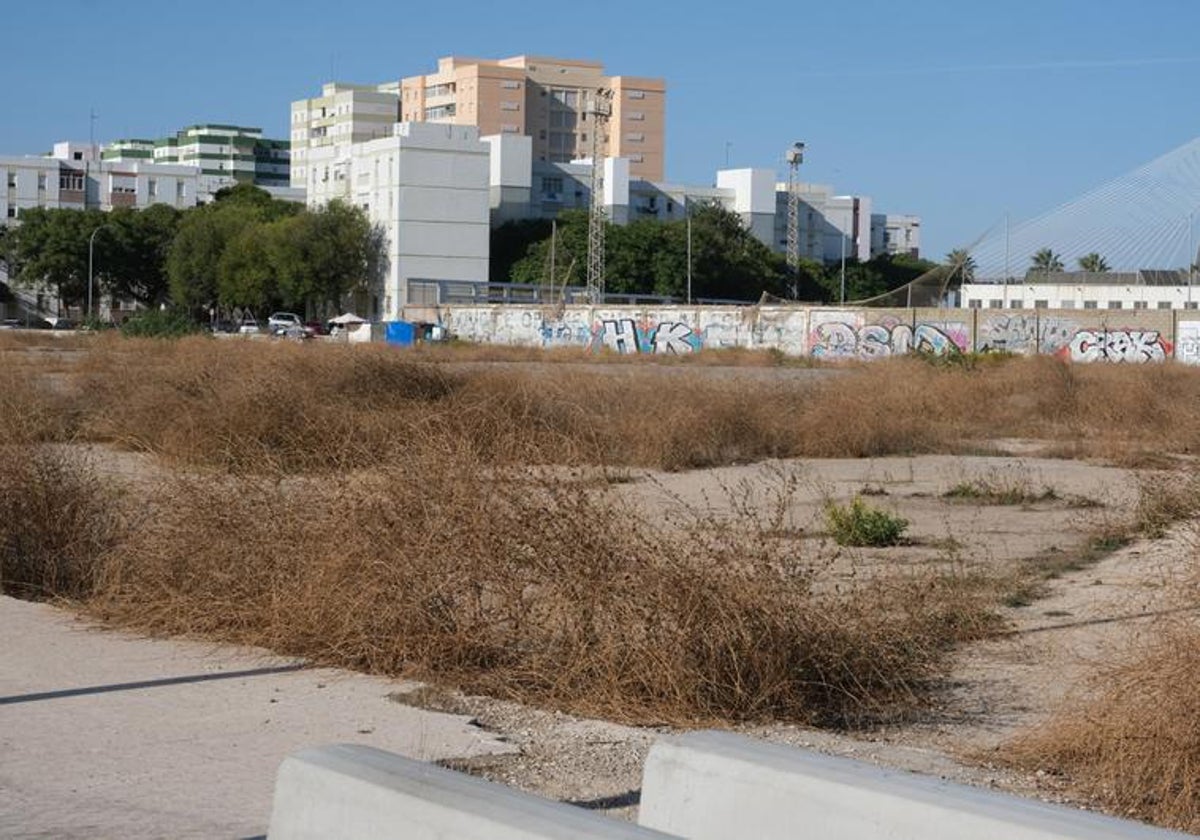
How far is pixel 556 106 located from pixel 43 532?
154 m

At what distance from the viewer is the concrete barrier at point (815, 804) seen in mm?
4238

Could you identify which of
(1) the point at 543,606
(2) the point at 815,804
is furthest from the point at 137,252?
(2) the point at 815,804

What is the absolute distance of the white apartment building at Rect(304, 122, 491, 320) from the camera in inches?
3952

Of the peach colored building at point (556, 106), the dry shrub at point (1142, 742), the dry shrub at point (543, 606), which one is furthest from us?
the peach colored building at point (556, 106)

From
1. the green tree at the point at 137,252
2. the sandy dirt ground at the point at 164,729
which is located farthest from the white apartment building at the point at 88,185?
the sandy dirt ground at the point at 164,729

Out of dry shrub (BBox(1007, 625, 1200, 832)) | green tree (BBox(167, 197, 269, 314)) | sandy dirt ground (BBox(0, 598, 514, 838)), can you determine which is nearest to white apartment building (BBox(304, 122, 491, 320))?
green tree (BBox(167, 197, 269, 314))

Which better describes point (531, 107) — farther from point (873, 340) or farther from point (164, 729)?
point (164, 729)

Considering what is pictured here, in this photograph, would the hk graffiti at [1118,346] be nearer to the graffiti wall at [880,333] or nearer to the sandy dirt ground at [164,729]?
the graffiti wall at [880,333]

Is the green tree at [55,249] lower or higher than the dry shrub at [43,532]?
higher

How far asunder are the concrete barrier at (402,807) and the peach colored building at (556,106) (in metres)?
155

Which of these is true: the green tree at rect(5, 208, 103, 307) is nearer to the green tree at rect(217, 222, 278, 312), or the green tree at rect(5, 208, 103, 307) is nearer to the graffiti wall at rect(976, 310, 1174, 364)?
the green tree at rect(217, 222, 278, 312)

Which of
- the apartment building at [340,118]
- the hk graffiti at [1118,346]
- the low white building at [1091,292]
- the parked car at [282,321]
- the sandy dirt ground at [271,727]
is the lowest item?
the sandy dirt ground at [271,727]

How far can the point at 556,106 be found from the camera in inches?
6388

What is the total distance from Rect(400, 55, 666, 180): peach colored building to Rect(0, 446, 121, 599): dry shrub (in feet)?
484
